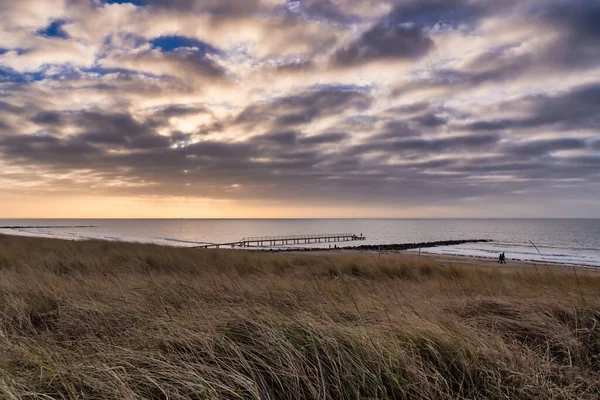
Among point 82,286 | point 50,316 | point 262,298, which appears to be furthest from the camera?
point 82,286

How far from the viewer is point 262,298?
18.2 ft

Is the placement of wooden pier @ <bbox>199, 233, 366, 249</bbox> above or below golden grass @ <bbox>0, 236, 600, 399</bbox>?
below

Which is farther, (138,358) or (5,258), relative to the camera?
(5,258)

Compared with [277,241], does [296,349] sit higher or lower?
higher

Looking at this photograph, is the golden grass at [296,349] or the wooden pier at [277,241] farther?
the wooden pier at [277,241]

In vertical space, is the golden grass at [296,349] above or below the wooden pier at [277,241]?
above

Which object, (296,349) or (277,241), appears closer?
(296,349)

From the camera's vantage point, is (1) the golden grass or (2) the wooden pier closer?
(1) the golden grass

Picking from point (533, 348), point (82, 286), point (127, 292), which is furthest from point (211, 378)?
point (82, 286)

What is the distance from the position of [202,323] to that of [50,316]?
2.48m

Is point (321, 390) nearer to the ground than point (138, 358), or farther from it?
nearer to the ground

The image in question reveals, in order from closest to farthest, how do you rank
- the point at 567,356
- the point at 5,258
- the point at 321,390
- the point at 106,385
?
the point at 106,385 → the point at 321,390 → the point at 567,356 → the point at 5,258

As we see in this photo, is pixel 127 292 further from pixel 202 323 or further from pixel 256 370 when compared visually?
pixel 256 370

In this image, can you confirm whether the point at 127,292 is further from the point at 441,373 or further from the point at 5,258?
the point at 5,258
